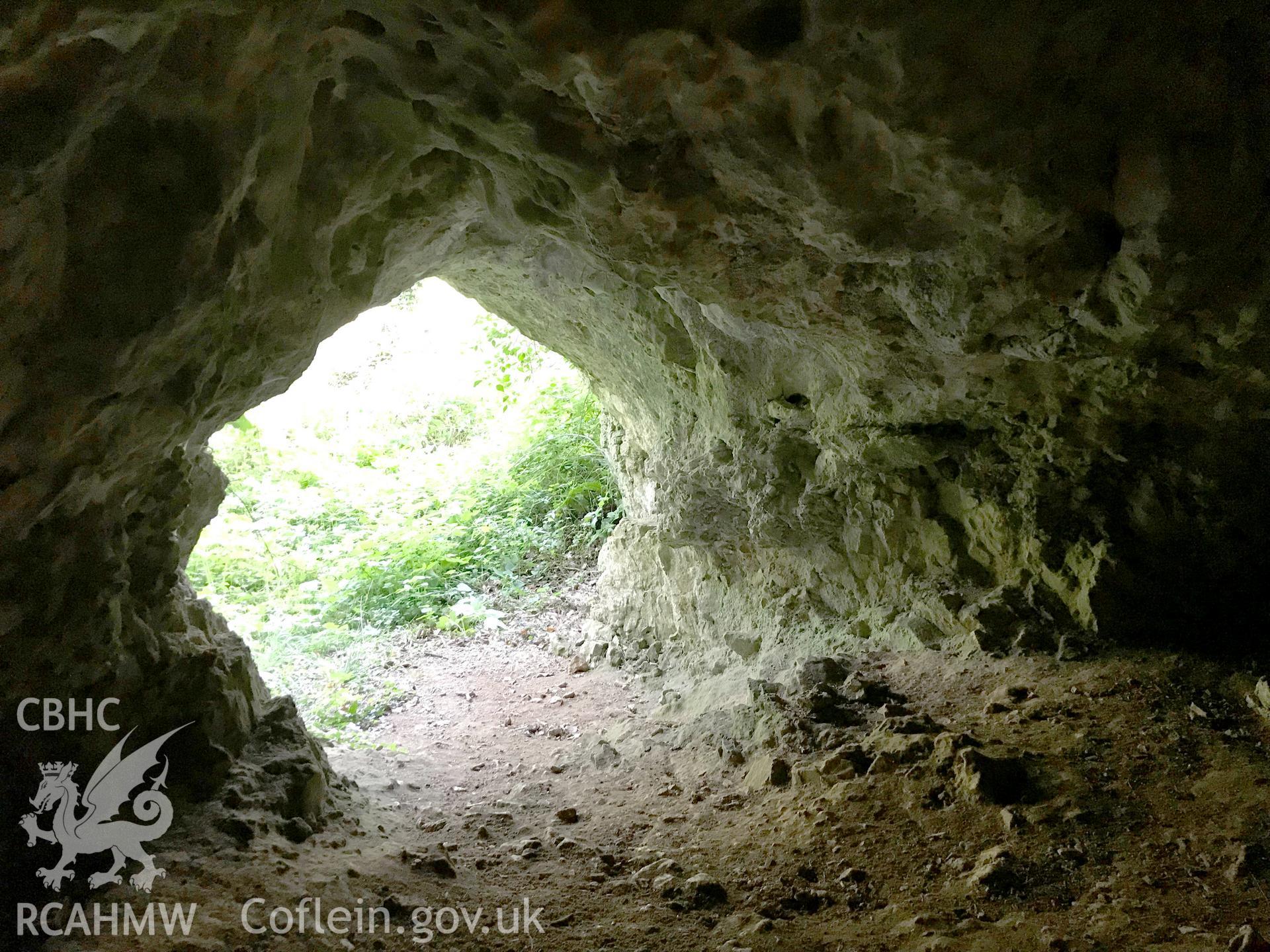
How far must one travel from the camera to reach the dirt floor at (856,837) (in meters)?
2.21

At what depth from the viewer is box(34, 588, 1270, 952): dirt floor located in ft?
7.23

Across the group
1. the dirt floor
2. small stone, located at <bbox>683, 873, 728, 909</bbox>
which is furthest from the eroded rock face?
small stone, located at <bbox>683, 873, 728, 909</bbox>

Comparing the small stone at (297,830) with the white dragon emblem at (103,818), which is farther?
the small stone at (297,830)

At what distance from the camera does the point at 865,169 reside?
2.51 metres

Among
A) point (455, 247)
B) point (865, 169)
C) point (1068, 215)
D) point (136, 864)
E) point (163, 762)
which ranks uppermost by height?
point (455, 247)

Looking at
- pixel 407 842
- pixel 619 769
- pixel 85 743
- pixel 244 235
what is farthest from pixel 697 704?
pixel 244 235

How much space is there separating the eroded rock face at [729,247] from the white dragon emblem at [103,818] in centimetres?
21

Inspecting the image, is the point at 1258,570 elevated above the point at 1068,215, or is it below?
below

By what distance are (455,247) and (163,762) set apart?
2735 millimetres

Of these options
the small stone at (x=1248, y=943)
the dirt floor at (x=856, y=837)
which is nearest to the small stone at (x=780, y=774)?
the dirt floor at (x=856, y=837)

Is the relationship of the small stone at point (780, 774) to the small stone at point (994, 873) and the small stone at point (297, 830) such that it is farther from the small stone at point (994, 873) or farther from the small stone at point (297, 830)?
the small stone at point (297, 830)

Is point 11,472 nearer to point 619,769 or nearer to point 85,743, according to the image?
point 85,743

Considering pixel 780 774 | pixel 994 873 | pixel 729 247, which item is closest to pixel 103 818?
pixel 780 774

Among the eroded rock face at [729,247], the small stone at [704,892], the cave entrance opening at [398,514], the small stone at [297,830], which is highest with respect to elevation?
the cave entrance opening at [398,514]
